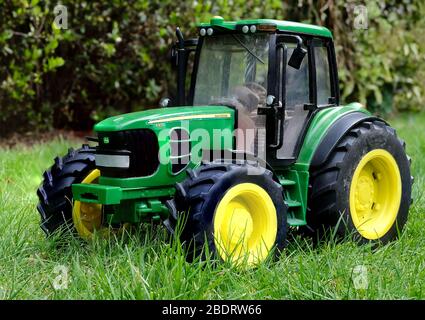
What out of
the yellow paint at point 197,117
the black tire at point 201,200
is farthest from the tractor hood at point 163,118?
the black tire at point 201,200

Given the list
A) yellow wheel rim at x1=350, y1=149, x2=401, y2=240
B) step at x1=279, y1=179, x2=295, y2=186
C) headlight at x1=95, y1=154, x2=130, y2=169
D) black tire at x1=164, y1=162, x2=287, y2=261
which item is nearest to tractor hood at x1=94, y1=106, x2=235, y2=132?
headlight at x1=95, y1=154, x2=130, y2=169

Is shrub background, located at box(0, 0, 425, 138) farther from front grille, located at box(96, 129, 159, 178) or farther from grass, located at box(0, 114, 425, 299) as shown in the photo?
grass, located at box(0, 114, 425, 299)

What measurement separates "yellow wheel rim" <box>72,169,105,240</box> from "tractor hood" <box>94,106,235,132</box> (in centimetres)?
46

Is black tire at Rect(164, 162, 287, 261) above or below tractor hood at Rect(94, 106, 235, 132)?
below

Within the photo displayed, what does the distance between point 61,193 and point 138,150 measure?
0.73m

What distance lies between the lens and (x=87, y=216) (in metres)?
5.20

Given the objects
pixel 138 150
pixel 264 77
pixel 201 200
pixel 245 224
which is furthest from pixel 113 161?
pixel 264 77

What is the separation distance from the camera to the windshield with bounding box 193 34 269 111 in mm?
5082

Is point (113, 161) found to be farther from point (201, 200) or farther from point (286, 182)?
point (286, 182)

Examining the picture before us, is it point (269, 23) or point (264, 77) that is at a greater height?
point (269, 23)

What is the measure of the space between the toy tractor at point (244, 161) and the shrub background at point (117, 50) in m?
4.43

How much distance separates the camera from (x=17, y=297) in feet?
12.8

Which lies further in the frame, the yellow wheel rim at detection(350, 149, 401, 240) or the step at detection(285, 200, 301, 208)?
the yellow wheel rim at detection(350, 149, 401, 240)

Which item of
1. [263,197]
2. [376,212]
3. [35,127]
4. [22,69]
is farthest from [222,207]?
[35,127]
